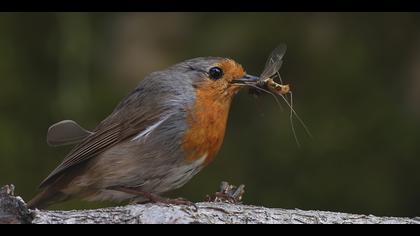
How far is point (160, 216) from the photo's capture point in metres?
3.92

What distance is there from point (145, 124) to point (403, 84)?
214 centimetres

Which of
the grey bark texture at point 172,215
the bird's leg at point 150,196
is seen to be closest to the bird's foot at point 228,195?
the bird's leg at point 150,196

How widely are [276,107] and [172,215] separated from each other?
2.60 metres

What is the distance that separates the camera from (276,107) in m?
6.41

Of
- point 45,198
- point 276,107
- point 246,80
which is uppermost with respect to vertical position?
point 246,80

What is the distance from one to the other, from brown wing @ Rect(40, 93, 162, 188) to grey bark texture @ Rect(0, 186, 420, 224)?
100 cm

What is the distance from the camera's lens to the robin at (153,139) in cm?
493

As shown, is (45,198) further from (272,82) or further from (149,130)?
(272,82)

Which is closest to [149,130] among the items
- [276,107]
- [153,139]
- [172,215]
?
[153,139]

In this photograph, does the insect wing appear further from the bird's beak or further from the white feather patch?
the white feather patch

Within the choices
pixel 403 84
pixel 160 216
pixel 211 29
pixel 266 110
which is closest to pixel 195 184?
pixel 266 110

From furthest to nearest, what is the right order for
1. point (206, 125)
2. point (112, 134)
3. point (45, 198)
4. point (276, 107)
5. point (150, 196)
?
point (276, 107) → point (45, 198) → point (112, 134) → point (206, 125) → point (150, 196)

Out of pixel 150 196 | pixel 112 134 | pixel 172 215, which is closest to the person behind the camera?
pixel 172 215

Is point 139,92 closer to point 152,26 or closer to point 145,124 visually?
point 145,124
